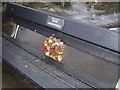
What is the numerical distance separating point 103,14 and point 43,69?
595 centimetres

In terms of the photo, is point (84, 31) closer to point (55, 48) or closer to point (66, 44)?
point (66, 44)

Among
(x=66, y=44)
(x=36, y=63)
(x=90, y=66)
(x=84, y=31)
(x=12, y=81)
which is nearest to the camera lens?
(x=84, y=31)

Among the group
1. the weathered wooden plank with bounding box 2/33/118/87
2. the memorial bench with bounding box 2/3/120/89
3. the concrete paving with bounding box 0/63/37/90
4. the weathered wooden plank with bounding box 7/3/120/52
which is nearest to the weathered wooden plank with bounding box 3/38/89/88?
the memorial bench with bounding box 2/3/120/89

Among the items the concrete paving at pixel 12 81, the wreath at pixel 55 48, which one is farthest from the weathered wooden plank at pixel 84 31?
the concrete paving at pixel 12 81

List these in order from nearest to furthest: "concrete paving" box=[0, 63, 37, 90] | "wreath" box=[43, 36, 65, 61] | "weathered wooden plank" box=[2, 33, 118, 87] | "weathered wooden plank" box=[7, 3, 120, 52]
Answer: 1. "weathered wooden plank" box=[7, 3, 120, 52]
2. "wreath" box=[43, 36, 65, 61]
3. "concrete paving" box=[0, 63, 37, 90]
4. "weathered wooden plank" box=[2, 33, 118, 87]

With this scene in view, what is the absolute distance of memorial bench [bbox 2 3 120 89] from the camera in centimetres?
155

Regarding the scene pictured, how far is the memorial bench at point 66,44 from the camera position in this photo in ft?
5.09

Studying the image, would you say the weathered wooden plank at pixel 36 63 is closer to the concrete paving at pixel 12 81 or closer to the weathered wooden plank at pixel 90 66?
the weathered wooden plank at pixel 90 66

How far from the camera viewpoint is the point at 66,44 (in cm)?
198

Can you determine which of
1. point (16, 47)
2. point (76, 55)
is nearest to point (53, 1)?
point (76, 55)

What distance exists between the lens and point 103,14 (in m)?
7.00

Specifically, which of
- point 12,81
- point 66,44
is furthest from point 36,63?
point 12,81

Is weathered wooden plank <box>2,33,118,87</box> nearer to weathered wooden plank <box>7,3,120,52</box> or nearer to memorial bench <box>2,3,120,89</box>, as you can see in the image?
memorial bench <box>2,3,120,89</box>

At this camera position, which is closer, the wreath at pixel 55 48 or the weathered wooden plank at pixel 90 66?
the wreath at pixel 55 48
